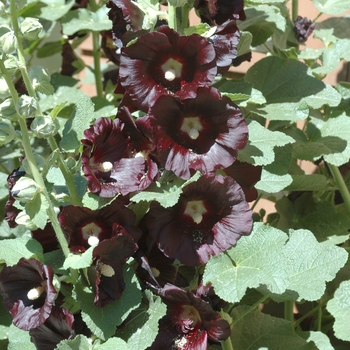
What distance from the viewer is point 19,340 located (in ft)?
2.87

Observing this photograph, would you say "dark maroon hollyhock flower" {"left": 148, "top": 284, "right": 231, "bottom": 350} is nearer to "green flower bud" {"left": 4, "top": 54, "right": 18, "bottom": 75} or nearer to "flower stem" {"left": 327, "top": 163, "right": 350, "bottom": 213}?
"green flower bud" {"left": 4, "top": 54, "right": 18, "bottom": 75}

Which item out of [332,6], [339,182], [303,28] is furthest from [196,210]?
[332,6]

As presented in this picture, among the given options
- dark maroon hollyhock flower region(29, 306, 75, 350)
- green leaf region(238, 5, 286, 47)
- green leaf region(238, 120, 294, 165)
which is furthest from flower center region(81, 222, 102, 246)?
green leaf region(238, 5, 286, 47)

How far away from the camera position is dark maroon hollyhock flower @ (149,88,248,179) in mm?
753

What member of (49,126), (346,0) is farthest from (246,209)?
(346,0)

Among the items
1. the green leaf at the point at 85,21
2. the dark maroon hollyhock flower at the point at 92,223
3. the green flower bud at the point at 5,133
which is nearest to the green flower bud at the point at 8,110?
the green flower bud at the point at 5,133

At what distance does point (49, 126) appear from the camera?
72 cm

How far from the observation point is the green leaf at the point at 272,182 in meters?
0.90

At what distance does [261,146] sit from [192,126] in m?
0.11

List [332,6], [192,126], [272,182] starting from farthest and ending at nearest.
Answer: [332,6]
[272,182]
[192,126]

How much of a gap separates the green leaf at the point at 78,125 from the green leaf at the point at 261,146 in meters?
0.21

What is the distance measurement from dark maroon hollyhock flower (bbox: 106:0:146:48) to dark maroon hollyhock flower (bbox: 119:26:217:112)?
57 millimetres

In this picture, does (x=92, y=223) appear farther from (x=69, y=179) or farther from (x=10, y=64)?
(x=10, y=64)

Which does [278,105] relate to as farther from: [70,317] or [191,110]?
[70,317]
